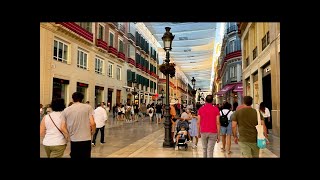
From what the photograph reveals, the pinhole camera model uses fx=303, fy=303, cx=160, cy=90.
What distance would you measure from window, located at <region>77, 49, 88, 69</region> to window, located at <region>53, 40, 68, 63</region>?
86.7 inches

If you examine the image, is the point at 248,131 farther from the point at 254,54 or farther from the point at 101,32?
the point at 101,32

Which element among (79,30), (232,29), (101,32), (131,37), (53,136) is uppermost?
(232,29)

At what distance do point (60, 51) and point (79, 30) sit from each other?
3.01 metres

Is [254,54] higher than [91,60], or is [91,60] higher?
[91,60]

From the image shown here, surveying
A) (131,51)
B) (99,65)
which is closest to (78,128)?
(99,65)

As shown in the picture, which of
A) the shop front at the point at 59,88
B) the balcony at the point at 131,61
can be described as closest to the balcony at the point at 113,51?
the balcony at the point at 131,61

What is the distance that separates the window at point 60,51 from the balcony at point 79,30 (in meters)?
1.27

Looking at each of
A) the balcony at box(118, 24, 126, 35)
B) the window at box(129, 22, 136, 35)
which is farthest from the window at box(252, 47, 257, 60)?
the window at box(129, 22, 136, 35)

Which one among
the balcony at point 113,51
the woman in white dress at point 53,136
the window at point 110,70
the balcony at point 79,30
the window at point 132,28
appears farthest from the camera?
the window at point 132,28

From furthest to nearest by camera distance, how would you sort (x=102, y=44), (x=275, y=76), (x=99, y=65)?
(x=99, y=65)
(x=102, y=44)
(x=275, y=76)

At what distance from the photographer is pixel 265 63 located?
15484mm

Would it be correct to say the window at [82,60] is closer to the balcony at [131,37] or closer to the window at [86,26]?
the window at [86,26]

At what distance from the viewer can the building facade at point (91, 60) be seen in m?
19.1
